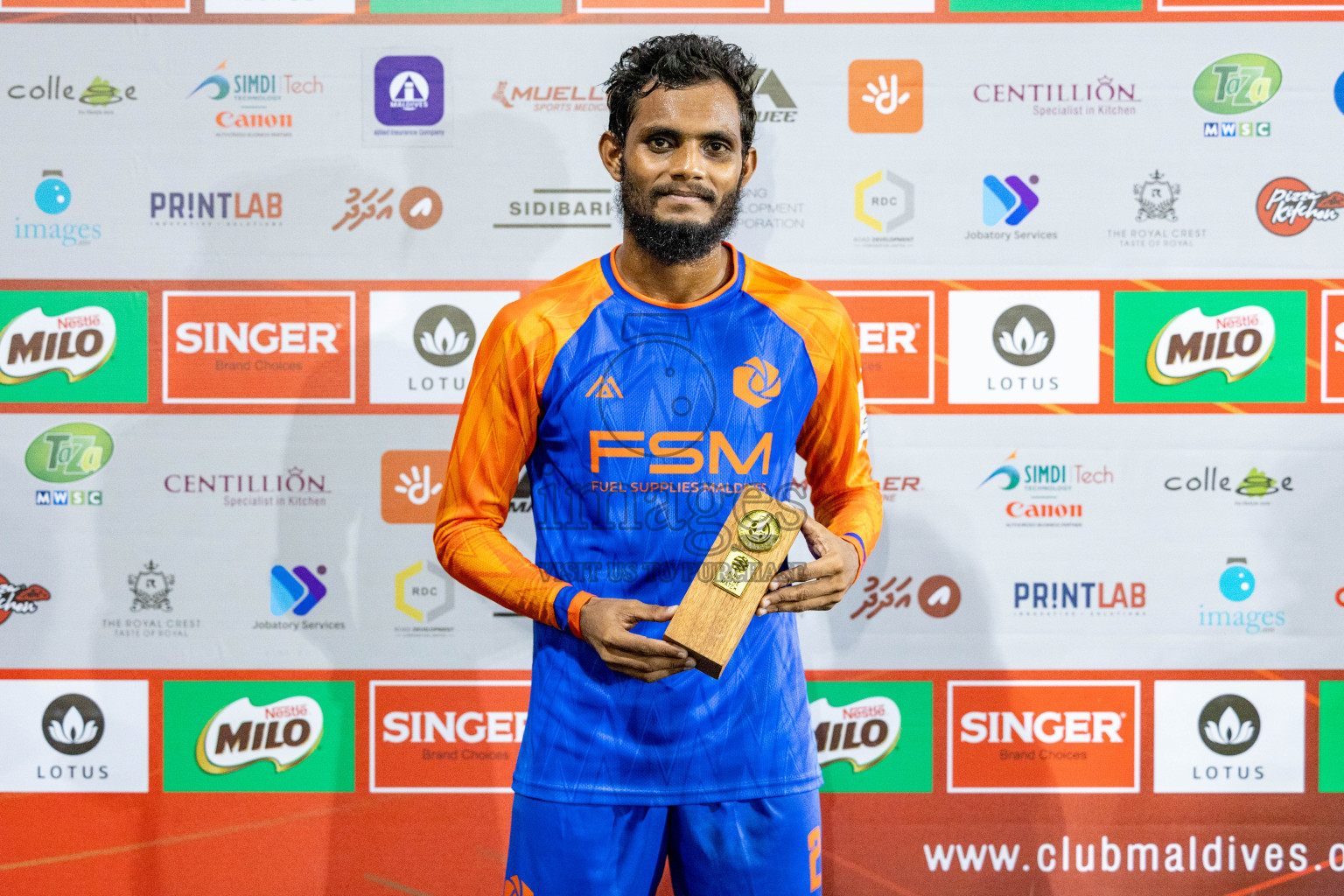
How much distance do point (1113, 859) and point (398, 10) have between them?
2.54 m

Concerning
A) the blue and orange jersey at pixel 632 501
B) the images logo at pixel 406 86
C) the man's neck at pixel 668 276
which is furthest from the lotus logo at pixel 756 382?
the images logo at pixel 406 86

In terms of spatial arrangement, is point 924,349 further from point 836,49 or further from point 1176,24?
point 1176,24

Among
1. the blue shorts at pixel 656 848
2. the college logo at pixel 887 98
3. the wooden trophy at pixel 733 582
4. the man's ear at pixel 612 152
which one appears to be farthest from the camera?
the college logo at pixel 887 98

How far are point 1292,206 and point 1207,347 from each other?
0.38 meters

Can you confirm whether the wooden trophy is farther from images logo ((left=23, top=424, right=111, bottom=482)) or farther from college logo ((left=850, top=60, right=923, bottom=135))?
images logo ((left=23, top=424, right=111, bottom=482))

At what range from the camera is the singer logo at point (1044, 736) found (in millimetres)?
2205

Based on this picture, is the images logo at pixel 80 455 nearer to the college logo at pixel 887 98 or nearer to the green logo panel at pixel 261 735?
the green logo panel at pixel 261 735

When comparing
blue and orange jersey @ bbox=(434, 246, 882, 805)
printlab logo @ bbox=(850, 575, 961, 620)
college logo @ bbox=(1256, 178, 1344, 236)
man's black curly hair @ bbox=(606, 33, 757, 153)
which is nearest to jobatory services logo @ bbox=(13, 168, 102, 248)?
blue and orange jersey @ bbox=(434, 246, 882, 805)

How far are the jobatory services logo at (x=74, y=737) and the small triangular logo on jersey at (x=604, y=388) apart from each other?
5.13ft

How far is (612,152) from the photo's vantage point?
1.35 m

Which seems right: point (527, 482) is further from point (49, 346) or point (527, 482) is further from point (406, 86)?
point (49, 346)

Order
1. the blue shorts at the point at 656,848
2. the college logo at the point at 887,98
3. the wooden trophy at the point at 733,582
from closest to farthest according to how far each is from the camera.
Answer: the wooden trophy at the point at 733,582 < the blue shorts at the point at 656,848 < the college logo at the point at 887,98

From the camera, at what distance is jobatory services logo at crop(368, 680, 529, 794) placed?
220 centimetres

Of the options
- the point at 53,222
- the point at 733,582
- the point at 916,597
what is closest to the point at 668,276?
the point at 733,582
